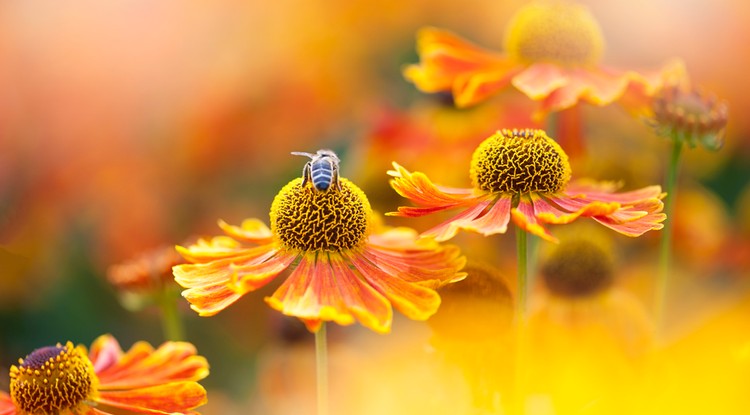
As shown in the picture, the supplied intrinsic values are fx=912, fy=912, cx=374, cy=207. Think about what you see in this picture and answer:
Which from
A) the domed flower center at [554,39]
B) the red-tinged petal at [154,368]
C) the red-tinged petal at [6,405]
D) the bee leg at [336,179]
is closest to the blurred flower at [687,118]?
the domed flower center at [554,39]

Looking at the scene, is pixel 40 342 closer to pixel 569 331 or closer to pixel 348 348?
pixel 348 348

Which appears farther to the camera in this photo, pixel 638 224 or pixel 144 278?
pixel 144 278

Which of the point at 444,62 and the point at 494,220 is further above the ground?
the point at 444,62

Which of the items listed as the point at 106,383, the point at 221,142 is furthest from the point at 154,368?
the point at 221,142

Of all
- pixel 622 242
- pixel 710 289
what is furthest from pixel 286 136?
pixel 710 289

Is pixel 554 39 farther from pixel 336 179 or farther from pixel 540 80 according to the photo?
pixel 336 179

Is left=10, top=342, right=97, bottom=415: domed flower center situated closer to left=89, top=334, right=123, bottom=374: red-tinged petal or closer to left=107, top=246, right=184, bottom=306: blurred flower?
left=89, top=334, right=123, bottom=374: red-tinged petal
